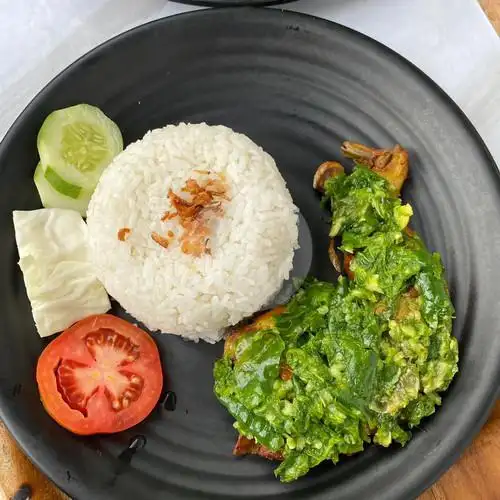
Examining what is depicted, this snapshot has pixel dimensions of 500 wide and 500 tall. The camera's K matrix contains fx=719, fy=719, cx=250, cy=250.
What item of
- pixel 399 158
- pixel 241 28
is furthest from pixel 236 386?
pixel 241 28

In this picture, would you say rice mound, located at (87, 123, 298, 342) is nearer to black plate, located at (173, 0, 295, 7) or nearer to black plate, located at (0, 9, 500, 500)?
black plate, located at (0, 9, 500, 500)

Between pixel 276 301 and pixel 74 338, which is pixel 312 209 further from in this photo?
pixel 74 338

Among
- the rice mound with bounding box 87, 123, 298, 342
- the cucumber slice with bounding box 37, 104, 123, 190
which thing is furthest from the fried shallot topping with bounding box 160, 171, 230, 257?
the cucumber slice with bounding box 37, 104, 123, 190

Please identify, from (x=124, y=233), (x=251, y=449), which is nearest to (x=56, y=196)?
(x=124, y=233)

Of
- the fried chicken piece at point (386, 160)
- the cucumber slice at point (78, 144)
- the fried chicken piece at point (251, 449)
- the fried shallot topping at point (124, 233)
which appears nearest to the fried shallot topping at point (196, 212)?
the fried shallot topping at point (124, 233)

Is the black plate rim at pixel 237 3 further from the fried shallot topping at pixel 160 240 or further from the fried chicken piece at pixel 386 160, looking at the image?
the fried shallot topping at pixel 160 240

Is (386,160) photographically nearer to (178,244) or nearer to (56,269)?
(178,244)
